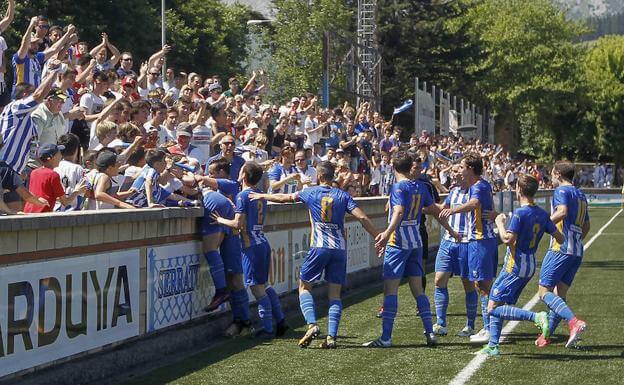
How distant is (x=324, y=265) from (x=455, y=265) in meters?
2.01

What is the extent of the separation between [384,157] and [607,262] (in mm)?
5730

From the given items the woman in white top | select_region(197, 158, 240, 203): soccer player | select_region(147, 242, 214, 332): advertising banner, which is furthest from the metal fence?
select_region(147, 242, 214, 332): advertising banner

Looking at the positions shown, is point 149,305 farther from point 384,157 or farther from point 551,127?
point 551,127

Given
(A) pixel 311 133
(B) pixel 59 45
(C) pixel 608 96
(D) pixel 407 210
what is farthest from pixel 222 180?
(C) pixel 608 96

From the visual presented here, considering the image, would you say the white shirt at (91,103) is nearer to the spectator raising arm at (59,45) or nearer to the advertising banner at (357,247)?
the spectator raising arm at (59,45)

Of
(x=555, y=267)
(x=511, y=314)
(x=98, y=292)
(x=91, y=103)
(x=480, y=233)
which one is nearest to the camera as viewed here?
(x=98, y=292)

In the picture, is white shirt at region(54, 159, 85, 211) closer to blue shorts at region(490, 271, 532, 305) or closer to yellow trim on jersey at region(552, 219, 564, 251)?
blue shorts at region(490, 271, 532, 305)

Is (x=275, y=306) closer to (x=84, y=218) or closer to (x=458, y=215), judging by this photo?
(x=458, y=215)

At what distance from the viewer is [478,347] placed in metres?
12.4

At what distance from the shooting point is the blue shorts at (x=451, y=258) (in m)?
13.4

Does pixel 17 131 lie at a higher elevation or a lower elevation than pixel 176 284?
higher

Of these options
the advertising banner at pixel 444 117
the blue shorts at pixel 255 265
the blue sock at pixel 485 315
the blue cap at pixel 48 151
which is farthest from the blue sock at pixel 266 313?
the advertising banner at pixel 444 117

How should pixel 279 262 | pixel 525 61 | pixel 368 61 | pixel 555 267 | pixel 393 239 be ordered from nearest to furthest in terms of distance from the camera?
pixel 393 239 → pixel 555 267 → pixel 279 262 → pixel 368 61 → pixel 525 61

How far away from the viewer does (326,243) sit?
40.6 feet
